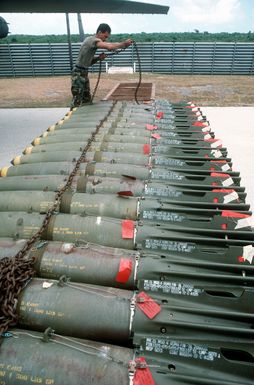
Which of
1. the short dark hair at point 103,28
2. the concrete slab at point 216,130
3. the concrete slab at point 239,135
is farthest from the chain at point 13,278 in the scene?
the short dark hair at point 103,28

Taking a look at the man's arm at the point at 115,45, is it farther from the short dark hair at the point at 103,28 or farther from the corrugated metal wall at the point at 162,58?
the corrugated metal wall at the point at 162,58

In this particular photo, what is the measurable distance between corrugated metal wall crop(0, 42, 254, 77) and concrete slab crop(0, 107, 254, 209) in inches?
567

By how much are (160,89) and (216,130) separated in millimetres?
10375

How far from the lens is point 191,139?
789 centimetres

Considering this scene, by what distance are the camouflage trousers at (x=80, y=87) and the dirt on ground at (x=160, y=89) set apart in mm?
6046

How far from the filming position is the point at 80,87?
11703 mm

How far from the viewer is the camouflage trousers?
11.5 metres

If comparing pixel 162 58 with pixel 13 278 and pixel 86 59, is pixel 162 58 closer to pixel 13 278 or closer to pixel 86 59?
pixel 86 59

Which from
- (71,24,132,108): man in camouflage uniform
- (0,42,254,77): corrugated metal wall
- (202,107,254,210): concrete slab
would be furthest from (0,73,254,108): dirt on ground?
(71,24,132,108): man in camouflage uniform

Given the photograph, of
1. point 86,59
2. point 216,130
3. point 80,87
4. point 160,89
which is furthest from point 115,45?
point 160,89

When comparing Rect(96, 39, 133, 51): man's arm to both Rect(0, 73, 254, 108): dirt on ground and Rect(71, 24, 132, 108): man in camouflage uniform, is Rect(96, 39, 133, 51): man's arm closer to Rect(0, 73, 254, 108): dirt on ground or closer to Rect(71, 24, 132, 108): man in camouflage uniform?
Rect(71, 24, 132, 108): man in camouflage uniform

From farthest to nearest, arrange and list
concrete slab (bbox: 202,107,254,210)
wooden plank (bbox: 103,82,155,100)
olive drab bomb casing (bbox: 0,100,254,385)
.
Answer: wooden plank (bbox: 103,82,155,100) → concrete slab (bbox: 202,107,254,210) → olive drab bomb casing (bbox: 0,100,254,385)

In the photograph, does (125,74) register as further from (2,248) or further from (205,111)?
(2,248)

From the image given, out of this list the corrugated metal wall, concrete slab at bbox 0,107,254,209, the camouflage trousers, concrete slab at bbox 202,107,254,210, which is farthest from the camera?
the corrugated metal wall
